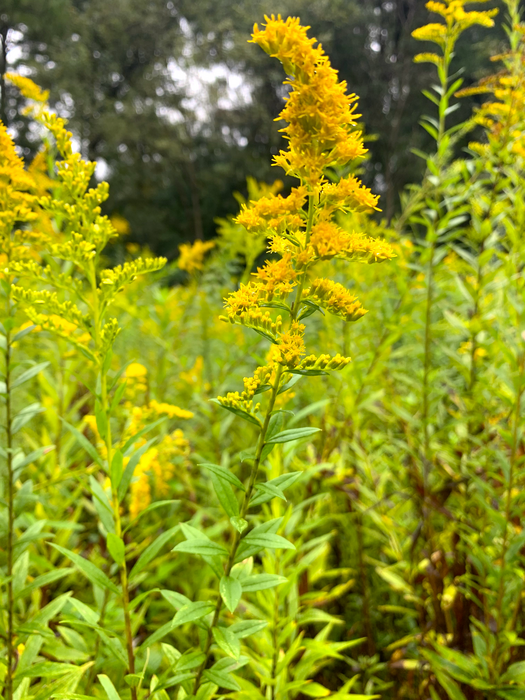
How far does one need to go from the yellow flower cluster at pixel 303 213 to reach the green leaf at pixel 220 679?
42 centimetres

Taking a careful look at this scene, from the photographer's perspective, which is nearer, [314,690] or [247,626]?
[247,626]

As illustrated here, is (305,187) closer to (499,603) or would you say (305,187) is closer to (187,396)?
(499,603)

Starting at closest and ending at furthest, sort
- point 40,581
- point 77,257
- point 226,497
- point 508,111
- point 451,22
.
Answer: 1. point 226,497
2. point 77,257
3. point 40,581
4. point 451,22
5. point 508,111

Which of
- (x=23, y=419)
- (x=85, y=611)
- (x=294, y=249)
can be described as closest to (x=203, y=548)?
(x=85, y=611)

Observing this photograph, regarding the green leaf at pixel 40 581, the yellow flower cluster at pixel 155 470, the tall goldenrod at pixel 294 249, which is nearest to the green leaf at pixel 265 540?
the tall goldenrod at pixel 294 249

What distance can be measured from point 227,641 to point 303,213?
26.1 inches

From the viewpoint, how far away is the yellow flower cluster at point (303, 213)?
632 mm

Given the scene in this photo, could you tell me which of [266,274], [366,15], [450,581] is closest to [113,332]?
[266,274]

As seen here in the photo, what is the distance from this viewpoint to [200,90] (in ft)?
46.5

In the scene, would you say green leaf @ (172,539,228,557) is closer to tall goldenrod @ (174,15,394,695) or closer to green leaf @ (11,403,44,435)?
tall goldenrod @ (174,15,394,695)

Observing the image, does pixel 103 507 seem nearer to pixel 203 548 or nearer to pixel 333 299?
pixel 203 548

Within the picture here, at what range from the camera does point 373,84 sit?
42.3 ft

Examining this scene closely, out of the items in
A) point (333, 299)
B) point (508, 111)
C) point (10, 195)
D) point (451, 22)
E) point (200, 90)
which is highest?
point (200, 90)

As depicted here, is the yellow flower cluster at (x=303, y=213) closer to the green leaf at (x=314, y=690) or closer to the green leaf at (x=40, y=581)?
the green leaf at (x=40, y=581)
